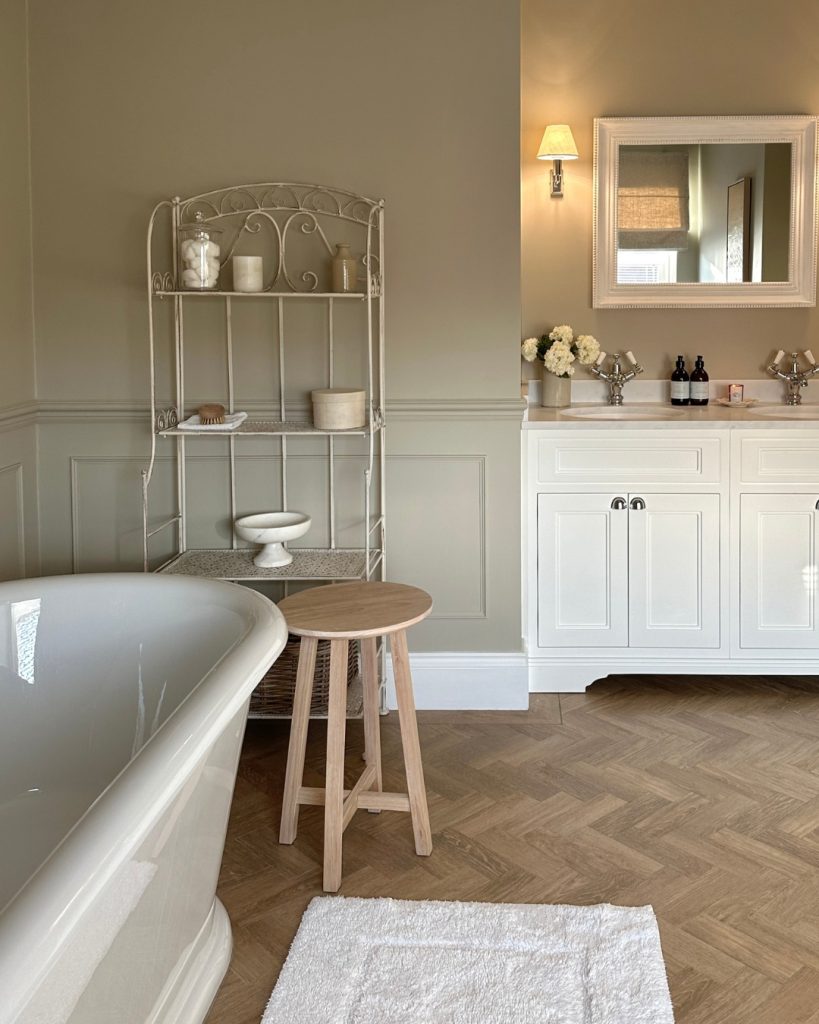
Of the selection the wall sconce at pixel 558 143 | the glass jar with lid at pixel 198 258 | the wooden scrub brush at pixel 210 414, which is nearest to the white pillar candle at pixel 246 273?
the glass jar with lid at pixel 198 258

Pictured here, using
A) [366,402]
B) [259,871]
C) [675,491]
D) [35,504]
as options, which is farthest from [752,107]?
[259,871]

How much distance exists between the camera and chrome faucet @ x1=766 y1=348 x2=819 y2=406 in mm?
4172

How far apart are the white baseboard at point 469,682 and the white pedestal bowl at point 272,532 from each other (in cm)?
58

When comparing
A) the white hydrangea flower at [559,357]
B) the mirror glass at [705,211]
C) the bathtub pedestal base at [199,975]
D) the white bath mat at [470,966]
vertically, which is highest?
the mirror glass at [705,211]

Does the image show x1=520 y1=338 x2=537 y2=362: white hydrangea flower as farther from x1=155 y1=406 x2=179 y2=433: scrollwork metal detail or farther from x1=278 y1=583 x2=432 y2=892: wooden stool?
x1=278 y1=583 x2=432 y2=892: wooden stool

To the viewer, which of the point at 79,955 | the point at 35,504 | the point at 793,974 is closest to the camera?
the point at 79,955

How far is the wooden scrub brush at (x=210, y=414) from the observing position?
3314 mm

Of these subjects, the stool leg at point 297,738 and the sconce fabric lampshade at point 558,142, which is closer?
the stool leg at point 297,738

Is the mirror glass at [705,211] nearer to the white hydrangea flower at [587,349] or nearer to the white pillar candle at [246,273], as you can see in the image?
the white hydrangea flower at [587,349]

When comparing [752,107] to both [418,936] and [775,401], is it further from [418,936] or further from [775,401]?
[418,936]

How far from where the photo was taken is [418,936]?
2348mm

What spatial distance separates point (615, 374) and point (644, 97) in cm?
100

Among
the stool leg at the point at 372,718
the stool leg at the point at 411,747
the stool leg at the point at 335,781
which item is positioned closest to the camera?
the stool leg at the point at 335,781

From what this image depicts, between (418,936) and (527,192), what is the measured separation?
110 inches
